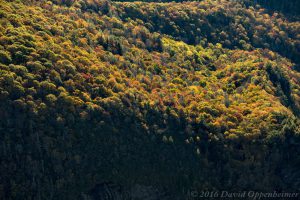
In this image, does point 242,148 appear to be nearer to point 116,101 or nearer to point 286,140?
point 286,140

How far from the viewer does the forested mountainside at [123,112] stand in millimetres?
94125

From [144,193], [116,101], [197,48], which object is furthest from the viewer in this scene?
[197,48]

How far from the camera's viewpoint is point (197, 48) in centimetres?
15825

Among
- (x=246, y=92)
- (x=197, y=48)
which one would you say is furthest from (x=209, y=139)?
(x=197, y=48)

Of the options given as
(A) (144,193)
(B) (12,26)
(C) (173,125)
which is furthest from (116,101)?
(B) (12,26)

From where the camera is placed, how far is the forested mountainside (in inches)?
3706

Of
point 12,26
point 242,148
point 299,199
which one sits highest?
point 12,26

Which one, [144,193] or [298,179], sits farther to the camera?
[298,179]

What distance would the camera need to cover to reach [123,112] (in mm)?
106500

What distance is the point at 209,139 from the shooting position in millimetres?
111438

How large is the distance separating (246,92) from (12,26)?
201 feet

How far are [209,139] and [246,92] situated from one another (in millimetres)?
28158

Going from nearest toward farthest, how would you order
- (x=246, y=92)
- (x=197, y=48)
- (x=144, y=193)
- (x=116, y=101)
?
(x=144, y=193) → (x=116, y=101) → (x=246, y=92) → (x=197, y=48)

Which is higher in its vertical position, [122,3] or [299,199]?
[122,3]
